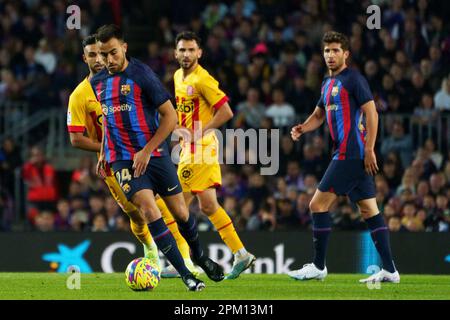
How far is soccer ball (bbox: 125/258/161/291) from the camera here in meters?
10.3

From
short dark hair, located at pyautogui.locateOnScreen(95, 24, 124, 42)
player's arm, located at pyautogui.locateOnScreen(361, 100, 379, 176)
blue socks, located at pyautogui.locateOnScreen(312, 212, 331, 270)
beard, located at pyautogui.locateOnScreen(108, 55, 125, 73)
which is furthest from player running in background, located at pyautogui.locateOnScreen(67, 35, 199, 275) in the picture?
player's arm, located at pyautogui.locateOnScreen(361, 100, 379, 176)

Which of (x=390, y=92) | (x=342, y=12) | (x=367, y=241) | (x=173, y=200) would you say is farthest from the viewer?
(x=342, y=12)

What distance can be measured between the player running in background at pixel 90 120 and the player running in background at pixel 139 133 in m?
0.96

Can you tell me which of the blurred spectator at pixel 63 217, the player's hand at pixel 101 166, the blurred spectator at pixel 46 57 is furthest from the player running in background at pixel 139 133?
the blurred spectator at pixel 46 57

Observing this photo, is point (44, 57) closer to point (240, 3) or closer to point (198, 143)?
point (240, 3)

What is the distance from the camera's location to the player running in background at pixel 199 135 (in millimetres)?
11906

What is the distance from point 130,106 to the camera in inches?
402

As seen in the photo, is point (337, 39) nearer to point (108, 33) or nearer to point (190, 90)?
point (190, 90)

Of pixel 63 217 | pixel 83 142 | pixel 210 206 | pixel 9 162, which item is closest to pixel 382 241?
pixel 210 206

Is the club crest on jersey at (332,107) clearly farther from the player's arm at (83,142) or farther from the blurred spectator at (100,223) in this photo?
the blurred spectator at (100,223)

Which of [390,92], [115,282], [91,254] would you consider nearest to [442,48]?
[390,92]

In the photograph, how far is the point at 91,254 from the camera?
15320 millimetres
